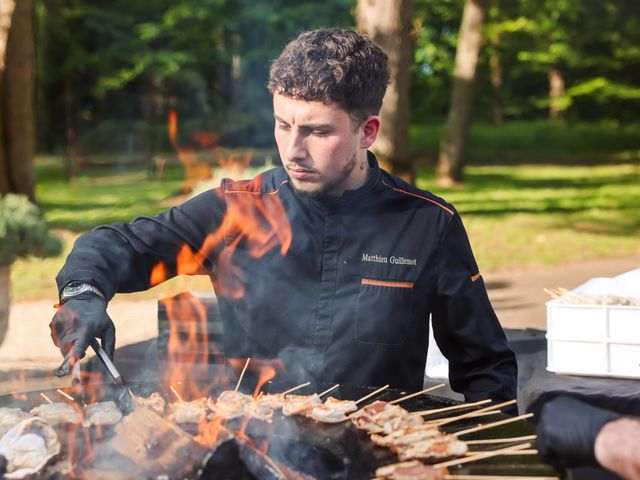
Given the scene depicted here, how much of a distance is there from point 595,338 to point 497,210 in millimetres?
13051

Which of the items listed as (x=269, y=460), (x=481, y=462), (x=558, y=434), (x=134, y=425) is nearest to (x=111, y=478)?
(x=134, y=425)

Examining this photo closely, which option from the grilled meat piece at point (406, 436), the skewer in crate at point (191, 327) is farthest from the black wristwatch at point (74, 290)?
the skewer in crate at point (191, 327)

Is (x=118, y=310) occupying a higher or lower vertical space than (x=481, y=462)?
lower

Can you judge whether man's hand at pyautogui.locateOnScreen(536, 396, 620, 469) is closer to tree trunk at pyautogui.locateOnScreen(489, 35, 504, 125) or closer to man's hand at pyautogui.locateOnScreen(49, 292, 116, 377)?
man's hand at pyautogui.locateOnScreen(49, 292, 116, 377)

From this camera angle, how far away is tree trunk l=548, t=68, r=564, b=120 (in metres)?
38.6

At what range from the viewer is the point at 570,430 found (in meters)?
2.13

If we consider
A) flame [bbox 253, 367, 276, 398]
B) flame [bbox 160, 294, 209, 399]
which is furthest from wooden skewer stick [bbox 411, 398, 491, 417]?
flame [bbox 160, 294, 209, 399]

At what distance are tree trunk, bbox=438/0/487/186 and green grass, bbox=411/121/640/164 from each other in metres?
14.4

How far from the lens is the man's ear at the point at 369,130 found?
3289 mm

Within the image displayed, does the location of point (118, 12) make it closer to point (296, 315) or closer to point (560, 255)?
point (560, 255)

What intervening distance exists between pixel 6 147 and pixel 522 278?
20.2 feet

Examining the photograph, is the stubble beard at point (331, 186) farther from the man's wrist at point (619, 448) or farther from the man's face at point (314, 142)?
the man's wrist at point (619, 448)

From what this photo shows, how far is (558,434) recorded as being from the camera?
214 cm

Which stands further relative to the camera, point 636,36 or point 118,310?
point 636,36
